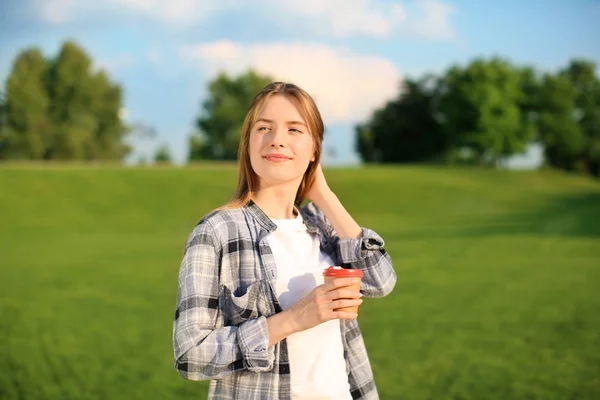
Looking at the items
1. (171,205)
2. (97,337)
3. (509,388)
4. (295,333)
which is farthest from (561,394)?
(171,205)

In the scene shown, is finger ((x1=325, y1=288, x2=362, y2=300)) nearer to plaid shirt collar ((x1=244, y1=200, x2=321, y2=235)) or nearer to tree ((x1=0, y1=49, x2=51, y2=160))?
plaid shirt collar ((x1=244, y1=200, x2=321, y2=235))

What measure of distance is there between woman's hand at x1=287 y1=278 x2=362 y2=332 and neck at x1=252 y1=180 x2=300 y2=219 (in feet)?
1.49

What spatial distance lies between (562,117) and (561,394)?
69318 mm

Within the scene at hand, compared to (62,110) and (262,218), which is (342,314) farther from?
(62,110)

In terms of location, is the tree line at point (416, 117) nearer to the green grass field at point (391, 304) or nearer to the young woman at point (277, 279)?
the green grass field at point (391, 304)

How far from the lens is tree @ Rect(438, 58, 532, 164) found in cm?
6638

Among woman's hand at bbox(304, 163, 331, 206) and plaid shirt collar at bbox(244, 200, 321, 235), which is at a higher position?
woman's hand at bbox(304, 163, 331, 206)

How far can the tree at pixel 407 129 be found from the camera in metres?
74.6

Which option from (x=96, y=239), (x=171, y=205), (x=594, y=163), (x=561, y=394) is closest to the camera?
(x=561, y=394)

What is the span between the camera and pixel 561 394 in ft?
22.5

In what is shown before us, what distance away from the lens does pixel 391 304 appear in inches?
486

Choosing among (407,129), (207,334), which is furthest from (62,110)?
(207,334)

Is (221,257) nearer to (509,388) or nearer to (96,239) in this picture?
(509,388)

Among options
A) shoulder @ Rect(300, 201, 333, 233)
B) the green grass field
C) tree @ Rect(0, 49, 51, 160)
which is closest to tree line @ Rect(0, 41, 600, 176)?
tree @ Rect(0, 49, 51, 160)
